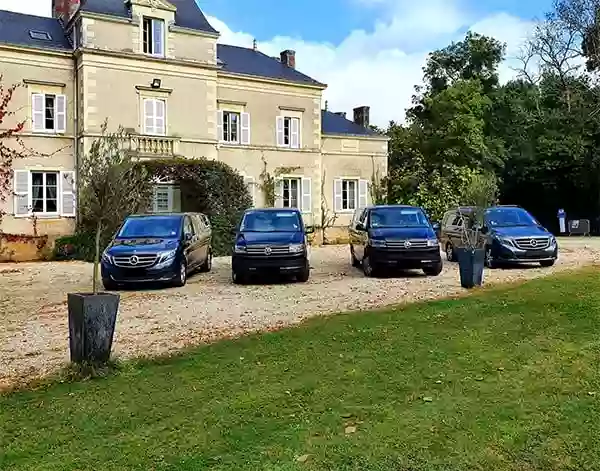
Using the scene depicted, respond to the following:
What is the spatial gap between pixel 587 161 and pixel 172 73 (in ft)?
79.4

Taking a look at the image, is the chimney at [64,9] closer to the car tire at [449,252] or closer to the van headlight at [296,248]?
the van headlight at [296,248]

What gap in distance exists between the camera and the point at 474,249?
466 inches

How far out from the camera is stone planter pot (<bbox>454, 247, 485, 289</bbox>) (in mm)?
11867

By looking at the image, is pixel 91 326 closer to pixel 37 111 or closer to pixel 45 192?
pixel 45 192

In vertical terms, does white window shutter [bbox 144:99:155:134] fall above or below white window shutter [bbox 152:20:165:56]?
below

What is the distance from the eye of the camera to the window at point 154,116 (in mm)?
27031

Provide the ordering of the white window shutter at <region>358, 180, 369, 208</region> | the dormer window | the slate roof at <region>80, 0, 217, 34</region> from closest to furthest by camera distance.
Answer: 1. the slate roof at <region>80, 0, 217, 34</region>
2. the dormer window
3. the white window shutter at <region>358, 180, 369, 208</region>

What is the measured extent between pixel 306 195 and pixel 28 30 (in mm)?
14626

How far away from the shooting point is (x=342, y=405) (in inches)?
202

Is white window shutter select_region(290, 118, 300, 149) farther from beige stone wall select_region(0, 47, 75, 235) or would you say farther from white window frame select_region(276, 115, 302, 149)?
beige stone wall select_region(0, 47, 75, 235)

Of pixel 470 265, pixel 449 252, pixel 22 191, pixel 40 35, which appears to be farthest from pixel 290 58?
pixel 470 265

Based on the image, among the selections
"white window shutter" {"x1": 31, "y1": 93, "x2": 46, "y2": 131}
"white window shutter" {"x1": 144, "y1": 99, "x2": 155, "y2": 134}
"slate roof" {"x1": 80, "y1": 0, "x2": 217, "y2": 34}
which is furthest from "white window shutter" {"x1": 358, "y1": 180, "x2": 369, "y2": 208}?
"white window shutter" {"x1": 31, "y1": 93, "x2": 46, "y2": 131}

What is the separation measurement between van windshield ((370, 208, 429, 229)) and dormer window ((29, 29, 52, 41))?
18.3 metres

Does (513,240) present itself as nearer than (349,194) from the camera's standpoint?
Yes
